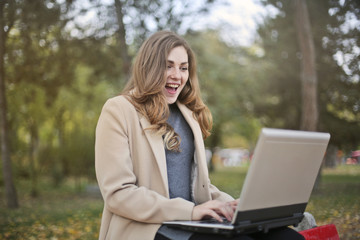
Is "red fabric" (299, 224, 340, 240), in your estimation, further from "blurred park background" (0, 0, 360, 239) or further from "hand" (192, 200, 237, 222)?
"blurred park background" (0, 0, 360, 239)

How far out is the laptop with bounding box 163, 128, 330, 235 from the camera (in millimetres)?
1826

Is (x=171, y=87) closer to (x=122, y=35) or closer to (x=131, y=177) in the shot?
(x=131, y=177)

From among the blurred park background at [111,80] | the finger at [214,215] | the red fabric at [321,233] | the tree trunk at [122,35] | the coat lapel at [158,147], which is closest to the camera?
the finger at [214,215]

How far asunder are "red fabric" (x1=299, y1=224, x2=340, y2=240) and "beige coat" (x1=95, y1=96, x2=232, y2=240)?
3.93ft

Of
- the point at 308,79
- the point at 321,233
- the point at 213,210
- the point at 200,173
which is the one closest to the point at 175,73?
the point at 200,173

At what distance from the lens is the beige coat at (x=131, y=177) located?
224cm

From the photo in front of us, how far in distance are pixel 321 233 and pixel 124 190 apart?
5.53 feet

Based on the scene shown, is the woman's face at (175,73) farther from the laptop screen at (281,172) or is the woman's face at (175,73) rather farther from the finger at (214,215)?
the laptop screen at (281,172)

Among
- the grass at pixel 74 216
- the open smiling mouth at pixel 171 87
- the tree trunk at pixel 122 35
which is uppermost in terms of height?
the tree trunk at pixel 122 35

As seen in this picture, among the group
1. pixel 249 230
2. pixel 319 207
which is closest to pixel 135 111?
pixel 249 230

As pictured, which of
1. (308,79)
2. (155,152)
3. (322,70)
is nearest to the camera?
(155,152)

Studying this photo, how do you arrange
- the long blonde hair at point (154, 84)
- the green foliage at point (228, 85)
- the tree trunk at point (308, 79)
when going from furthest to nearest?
the green foliage at point (228, 85)
the tree trunk at point (308, 79)
the long blonde hair at point (154, 84)

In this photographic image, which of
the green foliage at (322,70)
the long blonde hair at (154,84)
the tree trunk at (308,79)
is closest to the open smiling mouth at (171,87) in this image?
the long blonde hair at (154,84)

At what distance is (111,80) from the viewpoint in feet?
42.2
